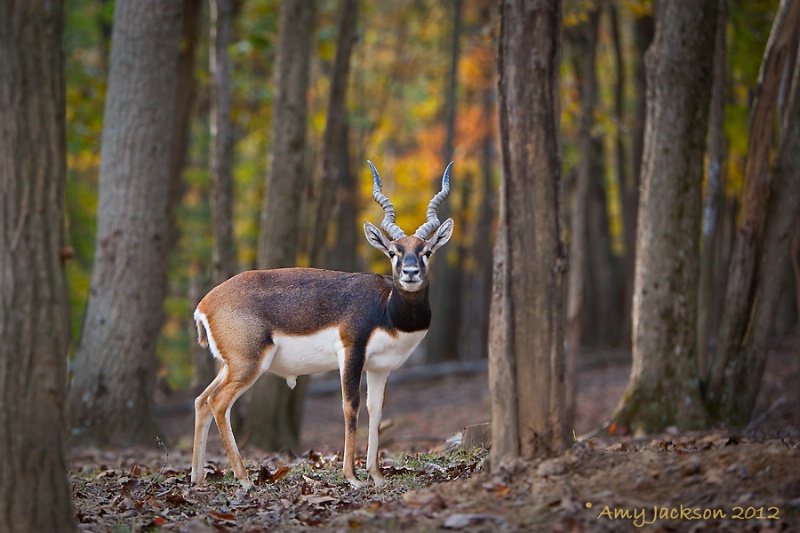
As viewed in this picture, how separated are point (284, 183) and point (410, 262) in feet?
19.8

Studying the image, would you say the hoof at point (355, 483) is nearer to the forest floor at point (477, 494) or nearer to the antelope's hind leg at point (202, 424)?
the forest floor at point (477, 494)

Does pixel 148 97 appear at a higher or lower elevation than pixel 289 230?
higher

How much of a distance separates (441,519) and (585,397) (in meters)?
15.4

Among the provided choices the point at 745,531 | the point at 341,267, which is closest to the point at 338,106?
the point at 745,531

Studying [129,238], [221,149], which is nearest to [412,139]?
[221,149]

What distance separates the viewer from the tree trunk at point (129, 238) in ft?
43.3

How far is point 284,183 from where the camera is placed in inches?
563

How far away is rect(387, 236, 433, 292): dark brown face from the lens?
8.54 meters

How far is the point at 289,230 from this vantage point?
47.0 ft

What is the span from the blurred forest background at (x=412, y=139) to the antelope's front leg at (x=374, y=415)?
5.54 meters

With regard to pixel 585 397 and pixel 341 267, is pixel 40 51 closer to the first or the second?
pixel 585 397

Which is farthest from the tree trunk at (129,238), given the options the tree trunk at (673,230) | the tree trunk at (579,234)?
the tree trunk at (579,234)

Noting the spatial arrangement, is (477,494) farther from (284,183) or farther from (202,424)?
(284,183)

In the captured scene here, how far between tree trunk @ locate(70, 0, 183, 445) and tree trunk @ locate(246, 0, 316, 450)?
58.9 inches
